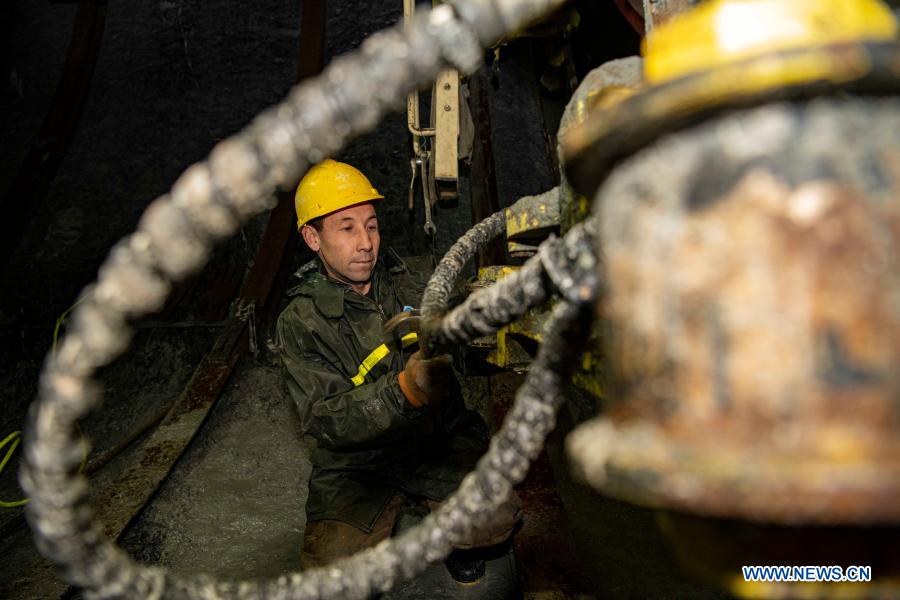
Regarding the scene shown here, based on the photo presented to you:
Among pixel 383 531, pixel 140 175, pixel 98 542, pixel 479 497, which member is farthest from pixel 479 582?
pixel 140 175

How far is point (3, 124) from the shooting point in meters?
5.01

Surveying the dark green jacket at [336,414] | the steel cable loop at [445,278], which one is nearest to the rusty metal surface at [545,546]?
the dark green jacket at [336,414]

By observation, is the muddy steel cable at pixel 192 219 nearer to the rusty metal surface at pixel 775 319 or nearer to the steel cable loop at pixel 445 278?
the rusty metal surface at pixel 775 319

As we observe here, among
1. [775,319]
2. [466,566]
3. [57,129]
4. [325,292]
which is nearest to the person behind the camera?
[775,319]

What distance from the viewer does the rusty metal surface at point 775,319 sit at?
1.26 feet

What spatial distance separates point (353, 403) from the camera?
1.78 metres

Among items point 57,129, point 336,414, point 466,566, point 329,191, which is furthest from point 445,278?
point 57,129

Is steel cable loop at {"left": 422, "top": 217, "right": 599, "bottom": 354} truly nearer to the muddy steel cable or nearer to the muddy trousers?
the muddy steel cable

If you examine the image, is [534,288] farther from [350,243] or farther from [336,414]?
[350,243]

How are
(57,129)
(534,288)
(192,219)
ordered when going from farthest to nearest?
(57,129)
(534,288)
(192,219)

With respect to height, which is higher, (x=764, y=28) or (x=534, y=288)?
(x=764, y=28)

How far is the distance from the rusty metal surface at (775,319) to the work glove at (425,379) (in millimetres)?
960

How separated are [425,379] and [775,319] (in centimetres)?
112

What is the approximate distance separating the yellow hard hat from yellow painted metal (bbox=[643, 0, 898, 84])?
1.88 meters
